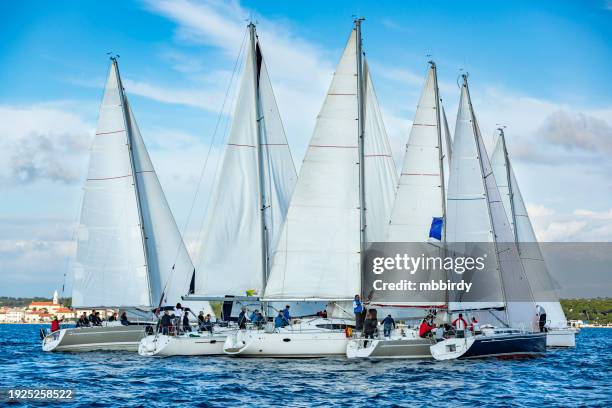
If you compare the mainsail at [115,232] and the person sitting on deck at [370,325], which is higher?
the mainsail at [115,232]

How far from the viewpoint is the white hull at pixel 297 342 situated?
38.8 m

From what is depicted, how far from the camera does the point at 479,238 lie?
139ft

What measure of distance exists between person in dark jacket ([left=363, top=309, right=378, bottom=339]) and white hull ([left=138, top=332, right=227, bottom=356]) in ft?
24.2

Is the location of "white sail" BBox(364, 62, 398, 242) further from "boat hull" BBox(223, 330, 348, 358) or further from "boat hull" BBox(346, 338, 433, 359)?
"boat hull" BBox(346, 338, 433, 359)

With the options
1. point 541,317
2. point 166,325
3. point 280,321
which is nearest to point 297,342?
point 280,321

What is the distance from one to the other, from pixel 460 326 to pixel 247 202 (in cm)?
1317

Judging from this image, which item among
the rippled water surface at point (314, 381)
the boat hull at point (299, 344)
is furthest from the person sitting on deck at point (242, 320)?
the boat hull at point (299, 344)

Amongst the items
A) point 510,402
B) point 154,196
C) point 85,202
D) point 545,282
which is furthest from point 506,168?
point 510,402

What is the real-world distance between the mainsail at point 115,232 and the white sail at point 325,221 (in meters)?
10.1

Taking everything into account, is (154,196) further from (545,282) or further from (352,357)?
(545,282)

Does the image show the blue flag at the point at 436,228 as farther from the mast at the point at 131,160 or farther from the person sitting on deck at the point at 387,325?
the mast at the point at 131,160

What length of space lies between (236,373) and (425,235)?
1114 centimetres

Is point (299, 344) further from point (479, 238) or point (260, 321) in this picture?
point (479, 238)

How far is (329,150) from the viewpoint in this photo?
1642 inches
